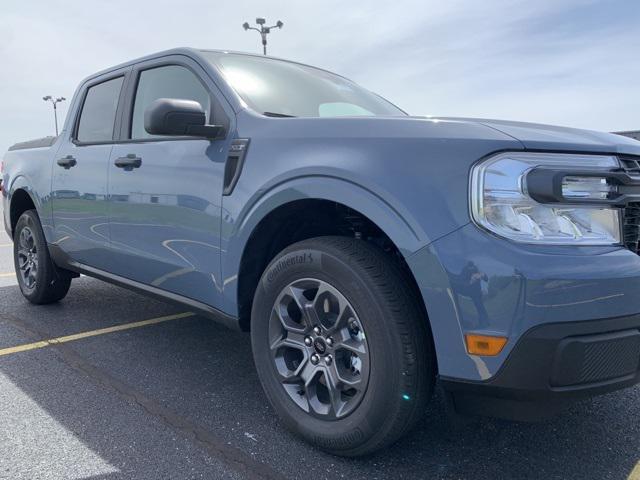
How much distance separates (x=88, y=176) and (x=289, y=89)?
1.58 meters

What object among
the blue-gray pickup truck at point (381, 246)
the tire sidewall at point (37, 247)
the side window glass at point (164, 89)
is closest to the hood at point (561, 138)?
the blue-gray pickup truck at point (381, 246)

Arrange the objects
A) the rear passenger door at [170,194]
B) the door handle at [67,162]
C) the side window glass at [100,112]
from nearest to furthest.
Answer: the rear passenger door at [170,194] → the side window glass at [100,112] → the door handle at [67,162]

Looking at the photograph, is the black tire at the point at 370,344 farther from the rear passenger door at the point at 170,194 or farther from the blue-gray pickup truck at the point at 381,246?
the rear passenger door at the point at 170,194

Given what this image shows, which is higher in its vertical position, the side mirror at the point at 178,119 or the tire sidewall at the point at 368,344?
the side mirror at the point at 178,119

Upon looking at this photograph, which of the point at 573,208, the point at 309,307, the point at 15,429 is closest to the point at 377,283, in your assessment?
the point at 309,307

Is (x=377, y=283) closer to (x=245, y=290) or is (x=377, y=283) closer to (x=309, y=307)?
(x=309, y=307)

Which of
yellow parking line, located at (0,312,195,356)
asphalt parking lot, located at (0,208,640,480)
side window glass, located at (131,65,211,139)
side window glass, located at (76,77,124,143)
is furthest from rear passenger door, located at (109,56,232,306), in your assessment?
yellow parking line, located at (0,312,195,356)

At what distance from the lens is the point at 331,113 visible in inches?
123

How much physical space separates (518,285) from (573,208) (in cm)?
37

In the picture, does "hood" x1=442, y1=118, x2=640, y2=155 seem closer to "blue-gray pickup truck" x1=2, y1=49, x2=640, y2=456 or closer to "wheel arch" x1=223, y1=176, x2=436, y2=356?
"blue-gray pickup truck" x1=2, y1=49, x2=640, y2=456

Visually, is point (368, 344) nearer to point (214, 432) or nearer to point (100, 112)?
point (214, 432)

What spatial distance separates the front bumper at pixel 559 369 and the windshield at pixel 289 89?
1663mm

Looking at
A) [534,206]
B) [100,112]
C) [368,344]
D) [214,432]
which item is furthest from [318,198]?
[100,112]

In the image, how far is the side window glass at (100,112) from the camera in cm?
384
